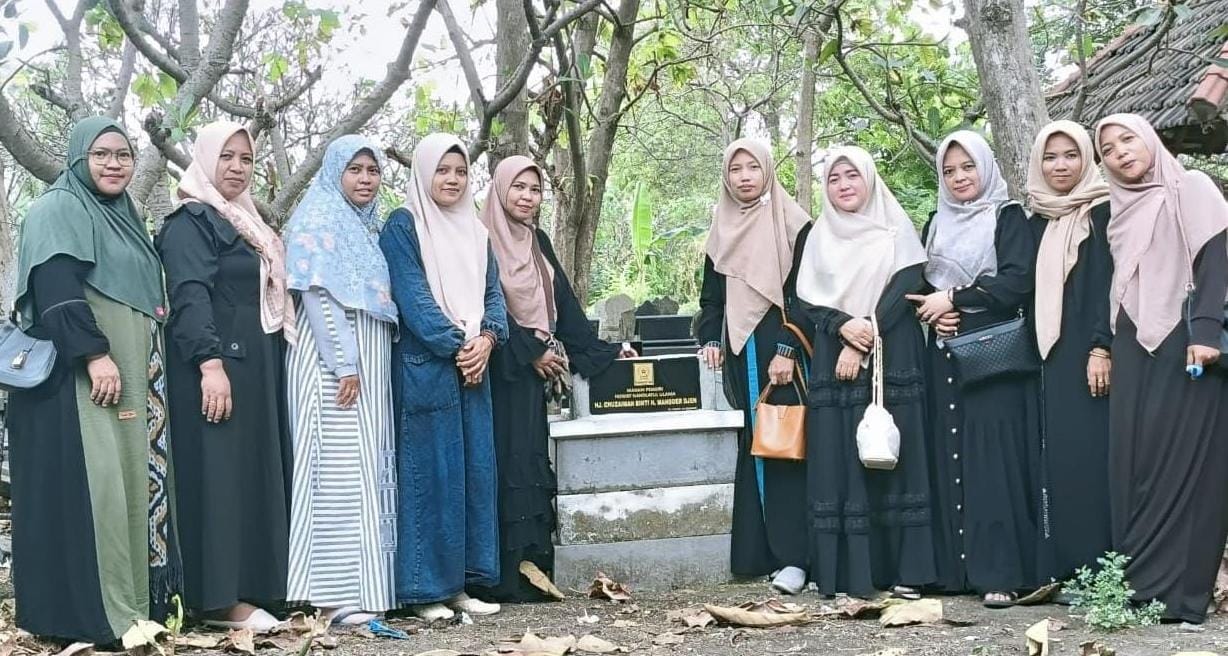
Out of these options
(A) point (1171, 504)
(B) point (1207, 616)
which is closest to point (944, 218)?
(A) point (1171, 504)

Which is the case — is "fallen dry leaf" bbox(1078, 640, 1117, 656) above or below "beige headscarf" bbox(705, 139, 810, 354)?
below

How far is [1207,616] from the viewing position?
162 inches

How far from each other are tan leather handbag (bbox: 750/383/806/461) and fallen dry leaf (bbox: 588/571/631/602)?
2.49ft

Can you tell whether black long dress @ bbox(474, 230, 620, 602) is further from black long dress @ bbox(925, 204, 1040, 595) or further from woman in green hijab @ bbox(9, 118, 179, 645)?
black long dress @ bbox(925, 204, 1040, 595)

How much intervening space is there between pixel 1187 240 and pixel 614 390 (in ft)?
7.32

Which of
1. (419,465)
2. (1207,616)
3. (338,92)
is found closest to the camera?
(1207,616)

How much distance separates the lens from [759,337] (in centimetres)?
495

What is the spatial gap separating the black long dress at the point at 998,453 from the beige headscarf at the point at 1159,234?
0.41 meters

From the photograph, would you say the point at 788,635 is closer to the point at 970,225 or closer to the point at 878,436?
the point at 878,436

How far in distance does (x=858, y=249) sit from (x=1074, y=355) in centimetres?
90

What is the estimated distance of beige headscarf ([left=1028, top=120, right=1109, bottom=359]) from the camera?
4.34 meters

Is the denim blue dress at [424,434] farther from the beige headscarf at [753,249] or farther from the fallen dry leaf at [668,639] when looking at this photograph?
the beige headscarf at [753,249]

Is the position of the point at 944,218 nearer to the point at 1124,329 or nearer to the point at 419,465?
the point at 1124,329

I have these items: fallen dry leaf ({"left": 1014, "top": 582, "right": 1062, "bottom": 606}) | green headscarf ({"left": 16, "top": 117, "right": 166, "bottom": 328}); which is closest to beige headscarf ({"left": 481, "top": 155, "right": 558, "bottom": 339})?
green headscarf ({"left": 16, "top": 117, "right": 166, "bottom": 328})
